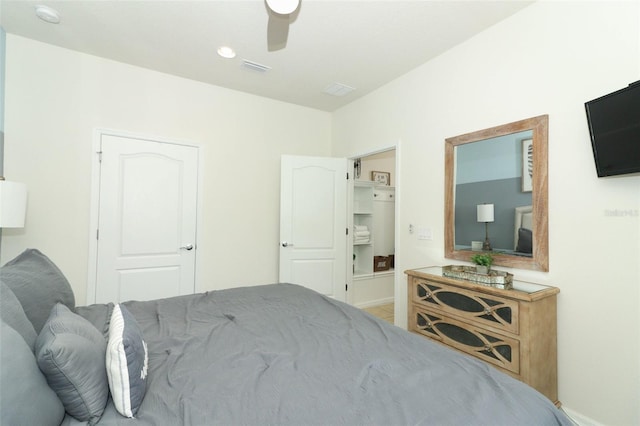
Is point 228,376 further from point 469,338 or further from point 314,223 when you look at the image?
point 314,223

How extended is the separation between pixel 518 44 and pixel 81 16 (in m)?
3.29

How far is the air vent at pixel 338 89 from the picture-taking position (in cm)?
332

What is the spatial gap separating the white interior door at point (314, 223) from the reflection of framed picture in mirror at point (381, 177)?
5.19 feet

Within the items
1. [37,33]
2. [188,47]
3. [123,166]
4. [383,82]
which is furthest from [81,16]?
[383,82]

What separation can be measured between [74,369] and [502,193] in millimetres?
2565

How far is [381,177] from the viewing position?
537 cm

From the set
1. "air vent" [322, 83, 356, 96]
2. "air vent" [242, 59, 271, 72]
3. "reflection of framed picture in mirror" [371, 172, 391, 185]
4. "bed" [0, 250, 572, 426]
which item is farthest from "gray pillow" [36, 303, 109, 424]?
"reflection of framed picture in mirror" [371, 172, 391, 185]

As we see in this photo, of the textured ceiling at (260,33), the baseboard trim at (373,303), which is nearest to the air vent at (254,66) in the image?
the textured ceiling at (260,33)

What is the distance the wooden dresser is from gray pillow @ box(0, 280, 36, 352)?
2209 mm

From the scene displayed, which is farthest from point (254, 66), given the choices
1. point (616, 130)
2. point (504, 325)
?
point (504, 325)

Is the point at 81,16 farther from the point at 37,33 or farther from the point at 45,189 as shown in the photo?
the point at 45,189

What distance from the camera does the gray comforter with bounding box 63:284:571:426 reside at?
0.88 metres

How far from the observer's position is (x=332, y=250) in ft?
12.4

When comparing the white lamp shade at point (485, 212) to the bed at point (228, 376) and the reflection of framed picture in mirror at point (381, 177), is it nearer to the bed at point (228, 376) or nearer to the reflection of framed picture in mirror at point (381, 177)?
the bed at point (228, 376)
